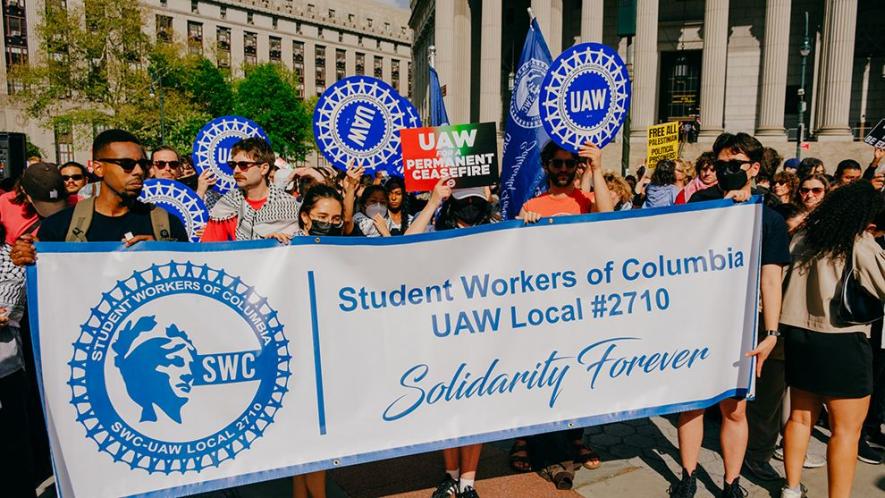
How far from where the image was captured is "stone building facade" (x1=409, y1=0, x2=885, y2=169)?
29.4 meters

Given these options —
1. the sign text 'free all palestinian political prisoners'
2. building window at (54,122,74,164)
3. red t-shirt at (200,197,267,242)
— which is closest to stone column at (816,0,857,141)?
the sign text 'free all palestinian political prisoners'

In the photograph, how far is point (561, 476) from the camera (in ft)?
13.8

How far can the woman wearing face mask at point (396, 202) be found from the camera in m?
6.43

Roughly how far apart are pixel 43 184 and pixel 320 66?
102 metres

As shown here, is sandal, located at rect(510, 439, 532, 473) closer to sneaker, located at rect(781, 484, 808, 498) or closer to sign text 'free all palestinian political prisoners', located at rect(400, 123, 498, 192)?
sneaker, located at rect(781, 484, 808, 498)

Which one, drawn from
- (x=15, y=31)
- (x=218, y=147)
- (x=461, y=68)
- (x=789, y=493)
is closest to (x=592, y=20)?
(x=461, y=68)

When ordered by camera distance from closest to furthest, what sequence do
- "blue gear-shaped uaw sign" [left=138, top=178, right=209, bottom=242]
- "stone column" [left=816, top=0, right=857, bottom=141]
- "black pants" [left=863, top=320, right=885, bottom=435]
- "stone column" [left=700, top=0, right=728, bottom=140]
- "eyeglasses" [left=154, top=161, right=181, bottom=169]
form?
"black pants" [left=863, top=320, right=885, bottom=435] → "blue gear-shaped uaw sign" [left=138, top=178, right=209, bottom=242] → "eyeglasses" [left=154, top=161, right=181, bottom=169] → "stone column" [left=816, top=0, right=857, bottom=141] → "stone column" [left=700, top=0, right=728, bottom=140]

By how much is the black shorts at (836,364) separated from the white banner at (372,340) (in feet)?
1.23

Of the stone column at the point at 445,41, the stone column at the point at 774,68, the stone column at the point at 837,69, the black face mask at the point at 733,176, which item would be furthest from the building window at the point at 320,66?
the black face mask at the point at 733,176

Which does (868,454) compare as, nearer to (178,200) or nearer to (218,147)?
(178,200)

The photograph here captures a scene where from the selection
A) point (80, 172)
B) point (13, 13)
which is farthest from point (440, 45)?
point (13, 13)

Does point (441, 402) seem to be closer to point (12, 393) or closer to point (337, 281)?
point (337, 281)

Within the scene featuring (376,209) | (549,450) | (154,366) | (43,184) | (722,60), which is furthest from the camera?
(722,60)

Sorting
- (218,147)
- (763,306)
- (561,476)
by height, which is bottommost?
(561,476)
